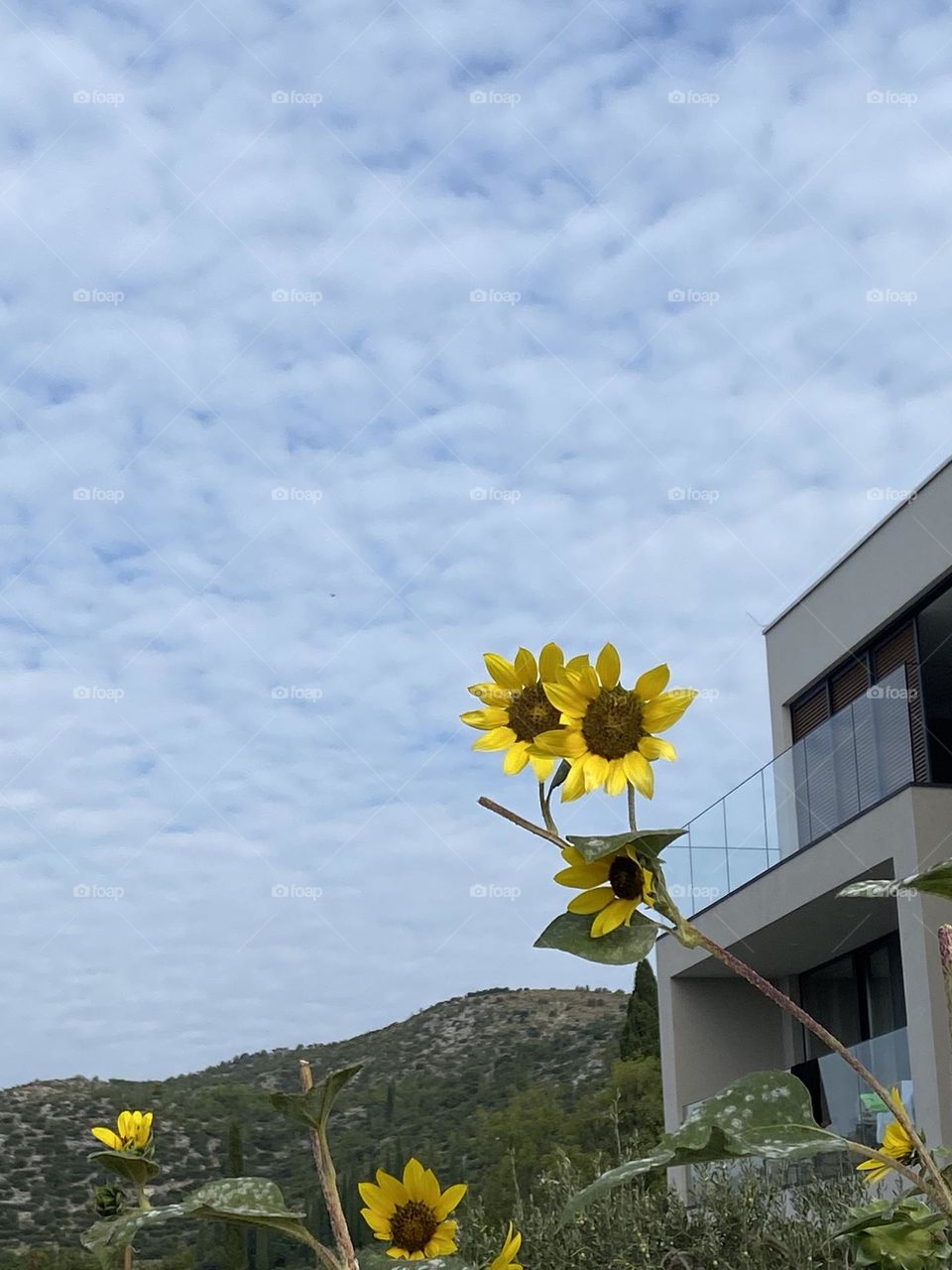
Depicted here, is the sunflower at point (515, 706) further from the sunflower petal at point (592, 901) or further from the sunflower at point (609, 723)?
the sunflower petal at point (592, 901)

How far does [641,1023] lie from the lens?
29.8m

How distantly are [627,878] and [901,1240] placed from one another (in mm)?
376

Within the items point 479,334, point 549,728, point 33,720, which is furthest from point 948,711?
point 33,720

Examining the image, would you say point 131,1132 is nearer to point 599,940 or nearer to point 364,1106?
point 599,940

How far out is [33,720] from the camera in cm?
3180

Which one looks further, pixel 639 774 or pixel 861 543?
pixel 861 543

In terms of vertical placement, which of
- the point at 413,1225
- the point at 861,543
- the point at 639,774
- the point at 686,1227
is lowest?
the point at 686,1227

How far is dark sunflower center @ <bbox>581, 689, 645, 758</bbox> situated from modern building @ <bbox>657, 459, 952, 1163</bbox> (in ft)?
33.0

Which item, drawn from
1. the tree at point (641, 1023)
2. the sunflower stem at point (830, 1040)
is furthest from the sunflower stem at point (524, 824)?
the tree at point (641, 1023)

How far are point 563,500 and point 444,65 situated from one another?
7.18 metres

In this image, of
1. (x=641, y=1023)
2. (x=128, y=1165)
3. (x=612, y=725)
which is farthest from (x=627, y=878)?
(x=641, y=1023)

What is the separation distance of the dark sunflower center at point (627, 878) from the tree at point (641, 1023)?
29162 mm

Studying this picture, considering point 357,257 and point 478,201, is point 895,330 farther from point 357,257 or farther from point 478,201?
point 357,257

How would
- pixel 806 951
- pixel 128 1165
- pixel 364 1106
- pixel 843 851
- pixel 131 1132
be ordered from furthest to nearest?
pixel 364 1106
pixel 806 951
pixel 843 851
pixel 131 1132
pixel 128 1165
